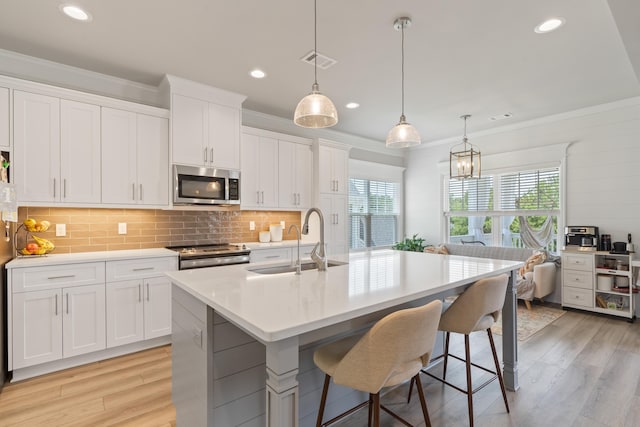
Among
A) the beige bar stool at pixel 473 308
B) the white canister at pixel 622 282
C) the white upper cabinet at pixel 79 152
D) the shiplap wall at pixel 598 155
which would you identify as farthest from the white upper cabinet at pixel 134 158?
the white canister at pixel 622 282

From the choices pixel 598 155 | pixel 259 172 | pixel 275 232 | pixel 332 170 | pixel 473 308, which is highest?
pixel 598 155

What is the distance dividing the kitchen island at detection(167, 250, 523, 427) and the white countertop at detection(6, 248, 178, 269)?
4.65 ft

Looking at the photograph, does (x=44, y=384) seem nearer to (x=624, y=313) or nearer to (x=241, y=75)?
(x=241, y=75)

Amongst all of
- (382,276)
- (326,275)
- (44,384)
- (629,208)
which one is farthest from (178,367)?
(629,208)

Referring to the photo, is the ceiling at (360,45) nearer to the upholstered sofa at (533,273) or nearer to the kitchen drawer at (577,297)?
the upholstered sofa at (533,273)

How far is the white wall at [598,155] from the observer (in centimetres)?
409

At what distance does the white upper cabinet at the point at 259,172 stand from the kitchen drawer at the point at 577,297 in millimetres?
4094

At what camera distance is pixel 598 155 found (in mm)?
4363

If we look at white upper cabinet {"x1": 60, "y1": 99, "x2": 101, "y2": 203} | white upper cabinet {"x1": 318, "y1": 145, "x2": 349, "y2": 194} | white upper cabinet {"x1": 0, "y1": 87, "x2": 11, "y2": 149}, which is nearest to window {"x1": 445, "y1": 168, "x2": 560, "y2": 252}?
white upper cabinet {"x1": 318, "y1": 145, "x2": 349, "y2": 194}

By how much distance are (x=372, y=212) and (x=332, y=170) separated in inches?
64.6

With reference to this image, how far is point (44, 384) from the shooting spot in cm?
255

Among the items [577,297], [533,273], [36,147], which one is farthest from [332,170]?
[577,297]

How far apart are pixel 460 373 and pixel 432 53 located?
2.76 m

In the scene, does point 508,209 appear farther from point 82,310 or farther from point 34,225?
point 34,225
